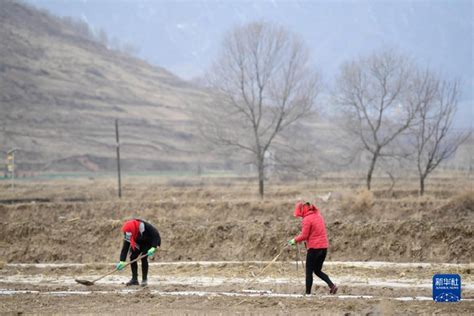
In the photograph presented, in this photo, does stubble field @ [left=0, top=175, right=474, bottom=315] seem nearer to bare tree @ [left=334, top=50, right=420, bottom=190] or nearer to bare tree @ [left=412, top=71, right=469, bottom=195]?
bare tree @ [left=412, top=71, right=469, bottom=195]

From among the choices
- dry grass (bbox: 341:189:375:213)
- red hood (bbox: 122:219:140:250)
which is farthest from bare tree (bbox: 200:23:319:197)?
red hood (bbox: 122:219:140:250)

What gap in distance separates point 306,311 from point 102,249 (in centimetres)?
1352

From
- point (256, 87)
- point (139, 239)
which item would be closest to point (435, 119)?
point (256, 87)

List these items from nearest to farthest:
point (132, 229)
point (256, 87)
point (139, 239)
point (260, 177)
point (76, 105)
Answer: point (132, 229), point (139, 239), point (260, 177), point (256, 87), point (76, 105)

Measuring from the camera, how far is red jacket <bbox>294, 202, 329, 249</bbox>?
518 inches

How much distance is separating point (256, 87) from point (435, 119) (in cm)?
1174

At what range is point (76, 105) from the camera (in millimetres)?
94125

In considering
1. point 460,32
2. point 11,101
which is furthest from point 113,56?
point 460,32

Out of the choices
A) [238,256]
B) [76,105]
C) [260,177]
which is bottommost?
[238,256]

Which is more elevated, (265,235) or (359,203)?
(359,203)

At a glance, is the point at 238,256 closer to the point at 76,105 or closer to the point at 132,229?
the point at 132,229

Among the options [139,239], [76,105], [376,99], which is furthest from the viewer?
[76,105]

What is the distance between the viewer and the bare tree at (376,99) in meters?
40.7

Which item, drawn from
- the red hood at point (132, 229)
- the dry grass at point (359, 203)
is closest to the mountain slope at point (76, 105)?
the dry grass at point (359, 203)
